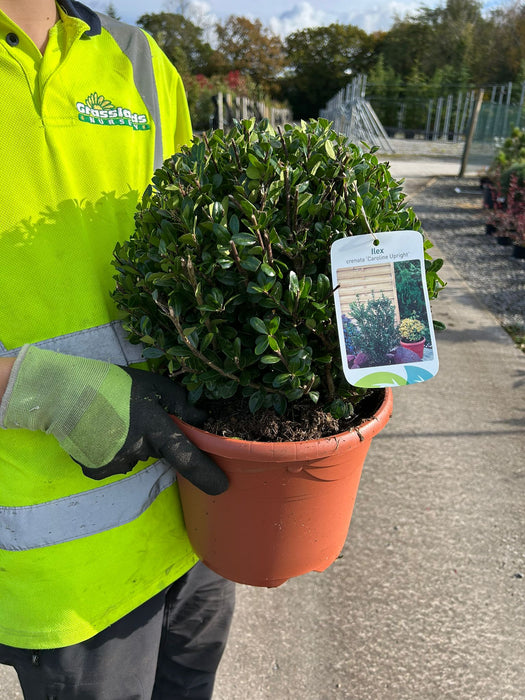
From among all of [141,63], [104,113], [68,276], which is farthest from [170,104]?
[68,276]

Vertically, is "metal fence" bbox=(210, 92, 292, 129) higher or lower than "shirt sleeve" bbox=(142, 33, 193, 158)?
lower

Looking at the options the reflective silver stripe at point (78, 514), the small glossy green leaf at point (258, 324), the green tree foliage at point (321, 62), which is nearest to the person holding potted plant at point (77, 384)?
the reflective silver stripe at point (78, 514)

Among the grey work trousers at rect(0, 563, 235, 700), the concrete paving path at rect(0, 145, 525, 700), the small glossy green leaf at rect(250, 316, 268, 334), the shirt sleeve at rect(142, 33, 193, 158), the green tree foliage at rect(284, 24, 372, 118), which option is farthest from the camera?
the green tree foliage at rect(284, 24, 372, 118)

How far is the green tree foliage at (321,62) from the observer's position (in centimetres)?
4356

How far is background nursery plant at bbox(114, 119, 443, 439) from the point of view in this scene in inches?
39.3

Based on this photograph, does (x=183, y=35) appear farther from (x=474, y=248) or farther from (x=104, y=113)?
(x=104, y=113)

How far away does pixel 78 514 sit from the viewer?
119 cm

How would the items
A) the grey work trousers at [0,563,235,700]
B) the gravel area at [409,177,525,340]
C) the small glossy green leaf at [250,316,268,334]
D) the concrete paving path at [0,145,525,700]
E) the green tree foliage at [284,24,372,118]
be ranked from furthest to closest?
1. the green tree foliage at [284,24,372,118]
2. the gravel area at [409,177,525,340]
3. the concrete paving path at [0,145,525,700]
4. the grey work trousers at [0,563,235,700]
5. the small glossy green leaf at [250,316,268,334]

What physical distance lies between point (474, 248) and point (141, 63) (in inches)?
328

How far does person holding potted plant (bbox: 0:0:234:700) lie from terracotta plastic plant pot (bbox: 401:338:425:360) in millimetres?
461

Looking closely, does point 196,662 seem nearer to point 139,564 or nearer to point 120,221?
point 139,564

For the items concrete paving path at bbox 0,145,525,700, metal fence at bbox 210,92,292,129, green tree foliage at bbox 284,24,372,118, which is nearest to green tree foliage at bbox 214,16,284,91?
green tree foliage at bbox 284,24,372,118

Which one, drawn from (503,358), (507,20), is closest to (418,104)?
(507,20)

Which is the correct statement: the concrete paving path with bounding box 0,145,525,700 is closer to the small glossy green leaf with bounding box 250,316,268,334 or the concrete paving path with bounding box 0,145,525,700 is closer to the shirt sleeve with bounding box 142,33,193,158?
the small glossy green leaf with bounding box 250,316,268,334
